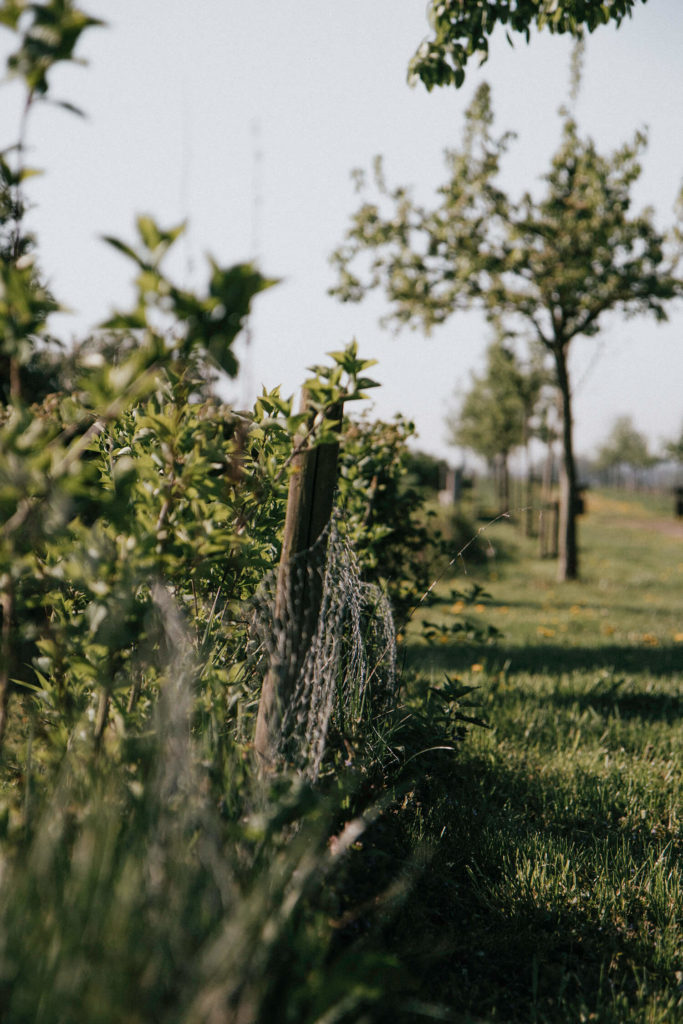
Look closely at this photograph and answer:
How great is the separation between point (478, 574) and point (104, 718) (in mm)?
10022

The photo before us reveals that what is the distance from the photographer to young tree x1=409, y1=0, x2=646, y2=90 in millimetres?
3463

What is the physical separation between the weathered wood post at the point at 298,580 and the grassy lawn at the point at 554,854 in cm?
68

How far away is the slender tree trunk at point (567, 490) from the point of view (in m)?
10.7

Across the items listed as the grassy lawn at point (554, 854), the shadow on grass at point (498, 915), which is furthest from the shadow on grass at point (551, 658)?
the shadow on grass at point (498, 915)

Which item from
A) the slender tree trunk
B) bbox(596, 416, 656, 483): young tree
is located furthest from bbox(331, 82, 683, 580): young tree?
bbox(596, 416, 656, 483): young tree

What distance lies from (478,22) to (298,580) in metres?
3.32

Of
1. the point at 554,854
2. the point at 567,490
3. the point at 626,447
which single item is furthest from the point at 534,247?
the point at 626,447

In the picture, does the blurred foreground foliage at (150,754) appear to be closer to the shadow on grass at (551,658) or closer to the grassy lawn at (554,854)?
the grassy lawn at (554,854)

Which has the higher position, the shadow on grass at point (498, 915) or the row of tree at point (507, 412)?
the row of tree at point (507, 412)

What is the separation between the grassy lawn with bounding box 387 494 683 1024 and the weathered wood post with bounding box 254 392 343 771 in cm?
68

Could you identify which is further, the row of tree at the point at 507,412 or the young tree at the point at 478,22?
the row of tree at the point at 507,412

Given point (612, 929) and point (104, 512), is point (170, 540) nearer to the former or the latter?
point (104, 512)

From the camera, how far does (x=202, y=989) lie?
1.08 metres

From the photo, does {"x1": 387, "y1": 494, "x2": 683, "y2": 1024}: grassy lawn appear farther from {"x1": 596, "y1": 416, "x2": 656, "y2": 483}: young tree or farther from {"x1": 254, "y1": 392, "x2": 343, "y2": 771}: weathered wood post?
{"x1": 596, "y1": 416, "x2": 656, "y2": 483}: young tree
